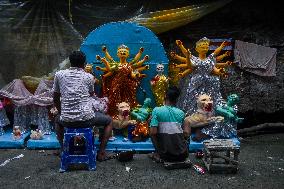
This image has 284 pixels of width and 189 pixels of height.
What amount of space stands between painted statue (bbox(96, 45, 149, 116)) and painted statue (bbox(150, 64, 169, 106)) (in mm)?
282

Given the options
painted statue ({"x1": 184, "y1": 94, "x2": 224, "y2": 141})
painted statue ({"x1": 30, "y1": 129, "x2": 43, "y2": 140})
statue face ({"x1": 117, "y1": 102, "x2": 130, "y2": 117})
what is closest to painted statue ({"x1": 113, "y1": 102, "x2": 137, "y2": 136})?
statue face ({"x1": 117, "y1": 102, "x2": 130, "y2": 117})

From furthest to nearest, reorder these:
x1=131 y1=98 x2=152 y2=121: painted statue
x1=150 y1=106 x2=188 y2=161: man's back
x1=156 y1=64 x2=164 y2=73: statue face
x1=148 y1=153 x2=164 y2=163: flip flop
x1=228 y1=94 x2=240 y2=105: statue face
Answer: x1=156 y1=64 x2=164 y2=73: statue face < x1=228 y1=94 x2=240 y2=105: statue face < x1=131 y1=98 x2=152 y2=121: painted statue < x1=148 y1=153 x2=164 y2=163: flip flop < x1=150 y1=106 x2=188 y2=161: man's back

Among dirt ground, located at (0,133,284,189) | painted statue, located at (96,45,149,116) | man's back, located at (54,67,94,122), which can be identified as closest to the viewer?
dirt ground, located at (0,133,284,189)

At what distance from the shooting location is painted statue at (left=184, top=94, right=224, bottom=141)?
24.9 feet

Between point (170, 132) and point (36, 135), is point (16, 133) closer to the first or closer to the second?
point (36, 135)

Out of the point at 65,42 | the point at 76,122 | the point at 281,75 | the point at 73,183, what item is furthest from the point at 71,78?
the point at 281,75

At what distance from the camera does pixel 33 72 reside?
353 inches

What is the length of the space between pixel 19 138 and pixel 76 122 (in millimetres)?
2191

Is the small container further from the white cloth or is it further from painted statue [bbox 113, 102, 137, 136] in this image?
the white cloth

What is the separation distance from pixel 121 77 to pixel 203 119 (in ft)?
5.91

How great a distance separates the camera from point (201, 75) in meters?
8.18

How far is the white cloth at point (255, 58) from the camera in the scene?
9.17 metres

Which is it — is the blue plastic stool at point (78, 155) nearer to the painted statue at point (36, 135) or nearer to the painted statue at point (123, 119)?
the painted statue at point (123, 119)

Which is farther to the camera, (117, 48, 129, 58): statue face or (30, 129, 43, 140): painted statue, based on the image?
(117, 48, 129, 58): statue face
